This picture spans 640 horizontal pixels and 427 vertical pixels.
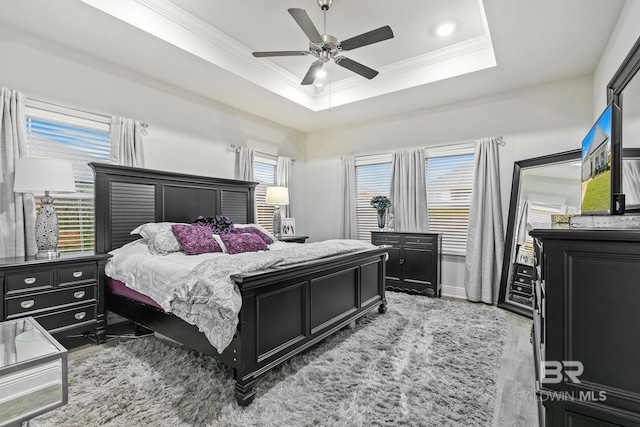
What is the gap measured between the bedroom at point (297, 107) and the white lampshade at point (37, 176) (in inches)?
32.1

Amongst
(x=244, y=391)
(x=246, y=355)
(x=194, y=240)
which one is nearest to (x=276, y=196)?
(x=194, y=240)

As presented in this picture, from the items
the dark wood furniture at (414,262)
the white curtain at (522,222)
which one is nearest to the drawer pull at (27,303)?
the dark wood furniture at (414,262)

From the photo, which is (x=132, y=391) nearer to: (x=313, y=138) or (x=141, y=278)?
(x=141, y=278)

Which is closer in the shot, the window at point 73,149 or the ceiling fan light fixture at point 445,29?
the window at point 73,149

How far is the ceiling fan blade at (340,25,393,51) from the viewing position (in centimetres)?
235

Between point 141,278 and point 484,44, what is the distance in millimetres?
4203

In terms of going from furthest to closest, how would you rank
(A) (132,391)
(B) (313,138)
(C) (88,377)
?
(B) (313,138), (C) (88,377), (A) (132,391)

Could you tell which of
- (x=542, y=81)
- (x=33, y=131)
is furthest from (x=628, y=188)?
(x=33, y=131)

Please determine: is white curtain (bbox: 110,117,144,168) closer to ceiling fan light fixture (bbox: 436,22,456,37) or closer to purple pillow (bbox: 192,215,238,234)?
purple pillow (bbox: 192,215,238,234)

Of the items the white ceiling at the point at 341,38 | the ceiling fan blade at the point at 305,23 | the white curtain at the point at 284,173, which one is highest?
the white ceiling at the point at 341,38

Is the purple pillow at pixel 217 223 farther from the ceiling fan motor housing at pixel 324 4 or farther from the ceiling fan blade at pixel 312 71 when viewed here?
the ceiling fan motor housing at pixel 324 4

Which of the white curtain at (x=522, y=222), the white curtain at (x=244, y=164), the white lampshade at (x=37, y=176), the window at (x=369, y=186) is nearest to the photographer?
the white lampshade at (x=37, y=176)

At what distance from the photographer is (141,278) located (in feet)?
8.29

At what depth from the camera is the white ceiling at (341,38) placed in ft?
8.57
